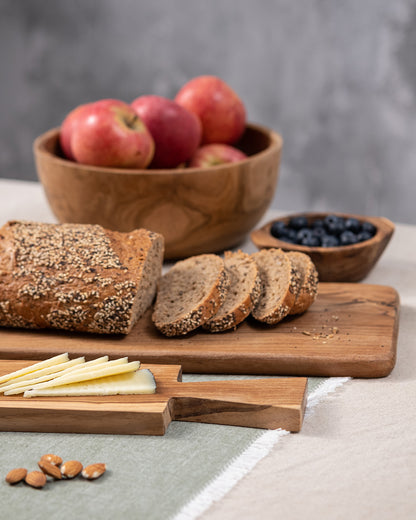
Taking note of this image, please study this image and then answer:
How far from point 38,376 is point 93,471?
1.30ft

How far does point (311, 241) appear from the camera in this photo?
2.67 m

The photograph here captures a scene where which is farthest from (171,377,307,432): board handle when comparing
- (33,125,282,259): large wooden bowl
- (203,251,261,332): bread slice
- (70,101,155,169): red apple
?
(70,101,155,169): red apple

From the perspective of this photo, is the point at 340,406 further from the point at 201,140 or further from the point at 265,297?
the point at 201,140

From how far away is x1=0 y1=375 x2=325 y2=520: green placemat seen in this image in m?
1.50

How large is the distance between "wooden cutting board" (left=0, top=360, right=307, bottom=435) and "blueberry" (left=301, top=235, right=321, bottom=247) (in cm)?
93

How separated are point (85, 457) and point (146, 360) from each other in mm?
482

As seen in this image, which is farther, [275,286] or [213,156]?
[213,156]

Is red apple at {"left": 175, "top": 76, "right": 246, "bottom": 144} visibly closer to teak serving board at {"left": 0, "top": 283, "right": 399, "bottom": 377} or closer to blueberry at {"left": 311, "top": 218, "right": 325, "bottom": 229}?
blueberry at {"left": 311, "top": 218, "right": 325, "bottom": 229}

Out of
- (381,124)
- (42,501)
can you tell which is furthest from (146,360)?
(381,124)

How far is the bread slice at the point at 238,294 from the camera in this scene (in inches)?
86.7

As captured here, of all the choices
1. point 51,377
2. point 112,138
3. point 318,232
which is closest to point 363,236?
point 318,232

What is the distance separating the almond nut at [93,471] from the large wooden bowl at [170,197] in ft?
4.30

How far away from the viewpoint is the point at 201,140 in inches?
Result: 125

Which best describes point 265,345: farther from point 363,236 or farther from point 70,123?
point 70,123
